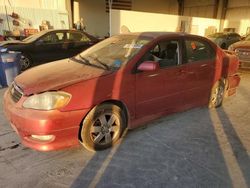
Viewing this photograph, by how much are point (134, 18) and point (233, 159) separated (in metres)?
12.1

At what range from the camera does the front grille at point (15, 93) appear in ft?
10.1

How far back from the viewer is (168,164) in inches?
119

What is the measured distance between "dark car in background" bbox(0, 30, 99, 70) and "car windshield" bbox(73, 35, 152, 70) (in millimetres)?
5010

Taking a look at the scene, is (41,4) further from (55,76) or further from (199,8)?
(199,8)

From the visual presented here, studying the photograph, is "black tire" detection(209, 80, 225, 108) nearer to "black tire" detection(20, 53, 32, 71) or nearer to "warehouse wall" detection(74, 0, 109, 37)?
"black tire" detection(20, 53, 32, 71)

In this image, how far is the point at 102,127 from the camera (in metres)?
3.26

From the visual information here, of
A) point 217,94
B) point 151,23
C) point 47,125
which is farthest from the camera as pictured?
point 151,23

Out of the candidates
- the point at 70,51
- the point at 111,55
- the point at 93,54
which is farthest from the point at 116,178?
the point at 70,51

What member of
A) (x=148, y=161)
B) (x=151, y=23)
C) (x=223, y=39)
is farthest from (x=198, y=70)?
(x=223, y=39)

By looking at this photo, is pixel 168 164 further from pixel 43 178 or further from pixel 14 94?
pixel 14 94

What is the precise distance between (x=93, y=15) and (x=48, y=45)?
11.1 meters

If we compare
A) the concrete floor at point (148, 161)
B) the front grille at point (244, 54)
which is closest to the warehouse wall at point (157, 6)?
the front grille at point (244, 54)

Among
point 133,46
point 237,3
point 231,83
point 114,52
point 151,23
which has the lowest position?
point 231,83

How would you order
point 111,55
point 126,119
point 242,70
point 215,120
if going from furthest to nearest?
1. point 242,70
2. point 215,120
3. point 111,55
4. point 126,119
